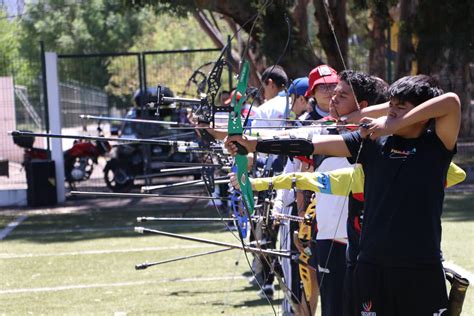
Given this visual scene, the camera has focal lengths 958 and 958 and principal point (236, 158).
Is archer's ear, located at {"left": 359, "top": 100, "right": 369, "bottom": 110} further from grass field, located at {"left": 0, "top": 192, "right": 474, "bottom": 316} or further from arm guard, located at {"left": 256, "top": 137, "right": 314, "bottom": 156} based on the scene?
grass field, located at {"left": 0, "top": 192, "right": 474, "bottom": 316}

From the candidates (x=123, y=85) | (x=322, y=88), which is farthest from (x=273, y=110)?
(x=123, y=85)

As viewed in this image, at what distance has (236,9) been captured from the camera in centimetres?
1803

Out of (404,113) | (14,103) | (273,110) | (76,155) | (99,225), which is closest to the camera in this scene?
(404,113)

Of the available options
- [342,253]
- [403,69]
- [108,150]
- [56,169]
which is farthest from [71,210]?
[342,253]

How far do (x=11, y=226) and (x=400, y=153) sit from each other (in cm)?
1168

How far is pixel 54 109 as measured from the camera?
1770 cm

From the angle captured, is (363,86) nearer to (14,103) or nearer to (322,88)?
(322,88)

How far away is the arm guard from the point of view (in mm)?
4352

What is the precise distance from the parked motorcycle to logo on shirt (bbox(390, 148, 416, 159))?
49.0 feet

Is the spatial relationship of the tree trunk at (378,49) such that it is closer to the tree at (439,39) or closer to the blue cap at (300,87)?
the tree at (439,39)

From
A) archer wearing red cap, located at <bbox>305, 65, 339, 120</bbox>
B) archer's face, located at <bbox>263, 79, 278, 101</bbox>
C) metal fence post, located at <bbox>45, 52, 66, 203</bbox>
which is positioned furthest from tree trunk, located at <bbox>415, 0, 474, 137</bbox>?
archer wearing red cap, located at <bbox>305, 65, 339, 120</bbox>

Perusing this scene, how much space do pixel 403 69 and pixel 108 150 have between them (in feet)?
21.8

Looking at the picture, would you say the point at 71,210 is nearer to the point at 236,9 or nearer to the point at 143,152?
the point at 143,152

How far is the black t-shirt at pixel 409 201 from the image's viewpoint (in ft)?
13.9
